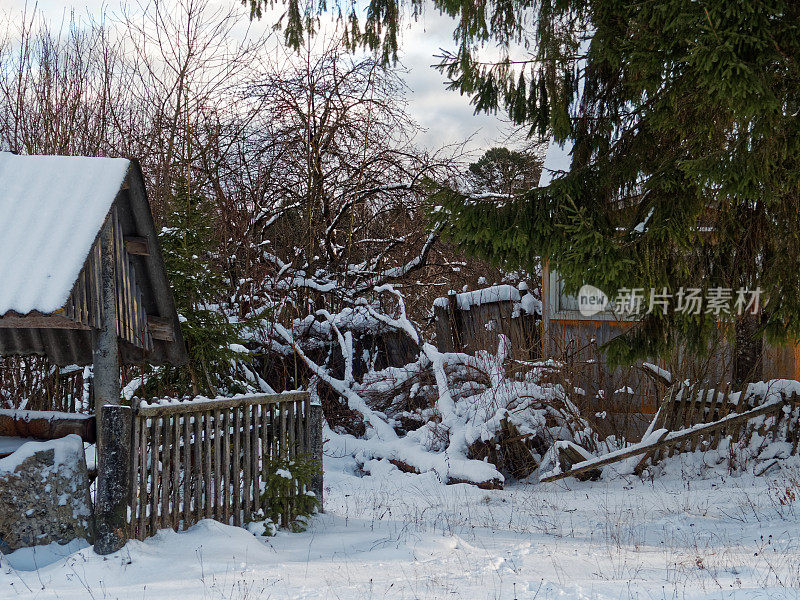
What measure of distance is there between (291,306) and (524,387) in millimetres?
5283

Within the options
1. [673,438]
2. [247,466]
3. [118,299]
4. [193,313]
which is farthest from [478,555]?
[193,313]

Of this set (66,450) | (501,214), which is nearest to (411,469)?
(501,214)

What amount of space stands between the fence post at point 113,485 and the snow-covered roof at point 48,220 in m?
1.08

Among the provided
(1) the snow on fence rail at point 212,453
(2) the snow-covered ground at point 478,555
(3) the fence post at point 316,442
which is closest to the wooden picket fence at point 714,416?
(2) the snow-covered ground at point 478,555

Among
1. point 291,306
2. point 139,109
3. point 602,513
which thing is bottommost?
point 602,513

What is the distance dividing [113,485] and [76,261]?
5.59 ft

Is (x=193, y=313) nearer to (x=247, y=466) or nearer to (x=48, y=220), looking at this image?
(x=247, y=466)

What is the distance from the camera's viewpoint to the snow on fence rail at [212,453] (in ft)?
18.9

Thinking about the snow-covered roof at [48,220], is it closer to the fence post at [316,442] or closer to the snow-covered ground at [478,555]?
the snow-covered ground at [478,555]

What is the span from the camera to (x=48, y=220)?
18.8 ft

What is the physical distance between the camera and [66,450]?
582 centimetres

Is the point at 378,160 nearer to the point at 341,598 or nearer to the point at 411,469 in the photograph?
the point at 411,469

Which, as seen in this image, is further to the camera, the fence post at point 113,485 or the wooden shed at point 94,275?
the fence post at point 113,485

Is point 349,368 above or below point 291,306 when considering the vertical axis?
below
